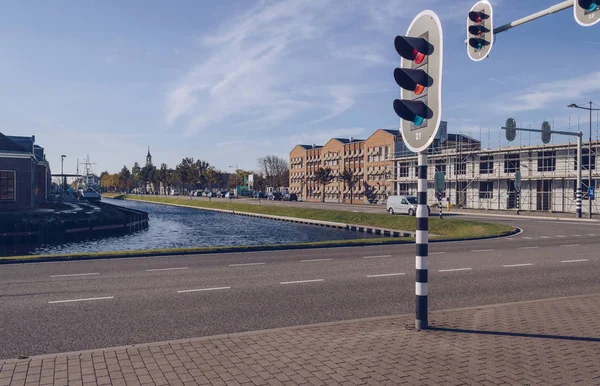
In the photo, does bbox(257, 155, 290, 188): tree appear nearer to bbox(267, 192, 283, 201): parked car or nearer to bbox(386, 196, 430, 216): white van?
bbox(267, 192, 283, 201): parked car

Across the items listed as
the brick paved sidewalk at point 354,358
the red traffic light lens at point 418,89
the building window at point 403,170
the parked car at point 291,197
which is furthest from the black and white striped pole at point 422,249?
the parked car at point 291,197

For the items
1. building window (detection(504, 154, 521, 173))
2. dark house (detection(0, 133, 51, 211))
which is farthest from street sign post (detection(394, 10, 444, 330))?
building window (detection(504, 154, 521, 173))

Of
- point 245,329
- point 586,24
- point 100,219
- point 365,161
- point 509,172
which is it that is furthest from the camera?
point 365,161

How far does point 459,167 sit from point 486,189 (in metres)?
4.77

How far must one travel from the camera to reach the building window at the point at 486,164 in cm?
5206

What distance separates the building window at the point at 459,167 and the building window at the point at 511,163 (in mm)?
5739

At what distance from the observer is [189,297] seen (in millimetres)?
8891

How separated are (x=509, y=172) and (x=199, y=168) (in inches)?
3282

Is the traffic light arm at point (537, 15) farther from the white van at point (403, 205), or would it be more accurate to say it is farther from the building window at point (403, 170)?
the building window at point (403, 170)

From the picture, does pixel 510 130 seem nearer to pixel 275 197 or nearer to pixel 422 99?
pixel 422 99

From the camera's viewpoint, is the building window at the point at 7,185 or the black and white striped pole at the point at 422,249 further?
the building window at the point at 7,185

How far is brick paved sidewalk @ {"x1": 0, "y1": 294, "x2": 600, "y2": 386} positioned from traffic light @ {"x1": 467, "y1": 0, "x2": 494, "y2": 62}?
17.2 ft

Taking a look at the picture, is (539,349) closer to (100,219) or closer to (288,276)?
(288,276)

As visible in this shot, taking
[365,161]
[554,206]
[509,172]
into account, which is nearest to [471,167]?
[509,172]
